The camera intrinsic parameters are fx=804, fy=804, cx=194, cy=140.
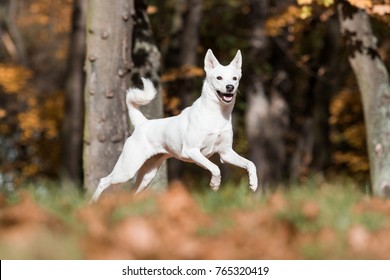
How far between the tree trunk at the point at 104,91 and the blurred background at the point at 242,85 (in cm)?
435

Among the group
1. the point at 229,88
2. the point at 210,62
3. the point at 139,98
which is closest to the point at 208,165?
the point at 229,88

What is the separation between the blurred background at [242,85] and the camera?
56.8 feet

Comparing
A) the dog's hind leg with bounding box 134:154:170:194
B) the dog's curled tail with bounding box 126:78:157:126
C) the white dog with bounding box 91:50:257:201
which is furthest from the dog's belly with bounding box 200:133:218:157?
the dog's curled tail with bounding box 126:78:157:126

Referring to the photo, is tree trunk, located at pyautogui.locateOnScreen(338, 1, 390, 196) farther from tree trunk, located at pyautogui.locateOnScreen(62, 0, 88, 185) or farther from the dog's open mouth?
tree trunk, located at pyautogui.locateOnScreen(62, 0, 88, 185)

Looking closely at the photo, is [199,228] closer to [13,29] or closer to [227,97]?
[227,97]

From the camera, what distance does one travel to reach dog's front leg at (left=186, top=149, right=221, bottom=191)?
713 centimetres

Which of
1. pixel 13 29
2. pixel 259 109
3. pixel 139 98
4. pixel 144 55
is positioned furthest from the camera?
pixel 13 29

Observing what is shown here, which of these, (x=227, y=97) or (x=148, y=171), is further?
(x=148, y=171)

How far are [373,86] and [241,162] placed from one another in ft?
15.6

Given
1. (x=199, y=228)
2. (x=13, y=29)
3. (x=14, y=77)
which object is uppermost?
(x=13, y=29)

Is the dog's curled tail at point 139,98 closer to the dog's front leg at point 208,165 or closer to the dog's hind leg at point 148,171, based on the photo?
the dog's hind leg at point 148,171

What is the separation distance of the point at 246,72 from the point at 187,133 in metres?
10.7

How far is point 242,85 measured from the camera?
66.7 ft

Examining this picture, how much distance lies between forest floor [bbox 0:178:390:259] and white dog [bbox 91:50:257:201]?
4.72 feet
